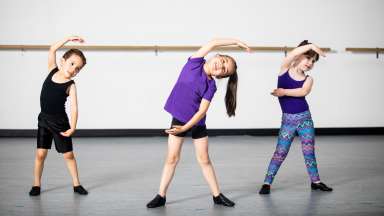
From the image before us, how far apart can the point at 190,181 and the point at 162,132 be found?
2.58 m

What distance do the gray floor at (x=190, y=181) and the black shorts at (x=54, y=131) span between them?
29cm

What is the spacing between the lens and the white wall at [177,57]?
18.0 ft

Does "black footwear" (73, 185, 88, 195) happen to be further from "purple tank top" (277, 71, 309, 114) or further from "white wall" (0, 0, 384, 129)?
"white wall" (0, 0, 384, 129)

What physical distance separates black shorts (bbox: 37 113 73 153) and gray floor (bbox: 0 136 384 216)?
11.3 inches

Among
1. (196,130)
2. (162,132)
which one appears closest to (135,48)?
(162,132)

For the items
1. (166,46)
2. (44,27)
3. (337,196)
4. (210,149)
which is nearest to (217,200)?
(337,196)

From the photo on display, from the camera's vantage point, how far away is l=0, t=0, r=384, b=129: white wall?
548 centimetres

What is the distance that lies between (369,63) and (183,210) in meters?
4.31

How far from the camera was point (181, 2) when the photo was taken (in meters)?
5.61

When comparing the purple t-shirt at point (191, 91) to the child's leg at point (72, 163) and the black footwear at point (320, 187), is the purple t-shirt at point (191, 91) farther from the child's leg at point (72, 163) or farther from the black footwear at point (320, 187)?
the black footwear at point (320, 187)

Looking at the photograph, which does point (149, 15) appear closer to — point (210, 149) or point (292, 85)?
point (210, 149)

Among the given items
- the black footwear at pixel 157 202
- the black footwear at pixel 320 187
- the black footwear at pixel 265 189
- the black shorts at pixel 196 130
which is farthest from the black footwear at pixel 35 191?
the black footwear at pixel 320 187

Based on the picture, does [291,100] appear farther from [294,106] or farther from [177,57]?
[177,57]

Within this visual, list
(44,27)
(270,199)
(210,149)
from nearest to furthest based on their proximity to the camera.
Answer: (270,199), (210,149), (44,27)
